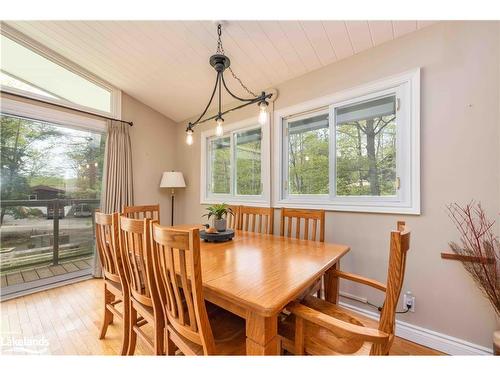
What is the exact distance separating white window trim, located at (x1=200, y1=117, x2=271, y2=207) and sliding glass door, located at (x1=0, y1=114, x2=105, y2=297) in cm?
143

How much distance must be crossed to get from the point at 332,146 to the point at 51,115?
327 cm

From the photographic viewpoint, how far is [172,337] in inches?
44.3

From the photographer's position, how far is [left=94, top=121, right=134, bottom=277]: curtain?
3031 mm

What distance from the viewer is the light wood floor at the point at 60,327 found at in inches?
65.1

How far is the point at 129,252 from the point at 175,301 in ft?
1.57

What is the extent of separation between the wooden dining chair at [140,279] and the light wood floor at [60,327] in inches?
17.9

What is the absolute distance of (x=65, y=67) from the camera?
9.12 ft

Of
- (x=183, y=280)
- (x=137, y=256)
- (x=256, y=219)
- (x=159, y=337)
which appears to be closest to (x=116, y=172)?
(x=256, y=219)

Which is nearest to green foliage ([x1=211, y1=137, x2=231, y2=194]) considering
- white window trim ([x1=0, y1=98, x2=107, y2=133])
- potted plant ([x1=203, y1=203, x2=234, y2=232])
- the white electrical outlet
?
potted plant ([x1=203, y1=203, x2=234, y2=232])

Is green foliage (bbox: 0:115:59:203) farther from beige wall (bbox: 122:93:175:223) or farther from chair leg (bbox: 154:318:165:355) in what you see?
chair leg (bbox: 154:318:165:355)

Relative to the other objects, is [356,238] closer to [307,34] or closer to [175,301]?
[175,301]

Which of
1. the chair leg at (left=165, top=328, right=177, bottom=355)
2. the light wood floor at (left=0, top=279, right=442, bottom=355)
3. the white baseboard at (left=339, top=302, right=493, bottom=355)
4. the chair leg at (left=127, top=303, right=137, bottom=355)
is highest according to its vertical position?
the chair leg at (left=165, top=328, right=177, bottom=355)

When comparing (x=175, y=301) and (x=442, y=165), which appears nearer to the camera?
(x=175, y=301)
